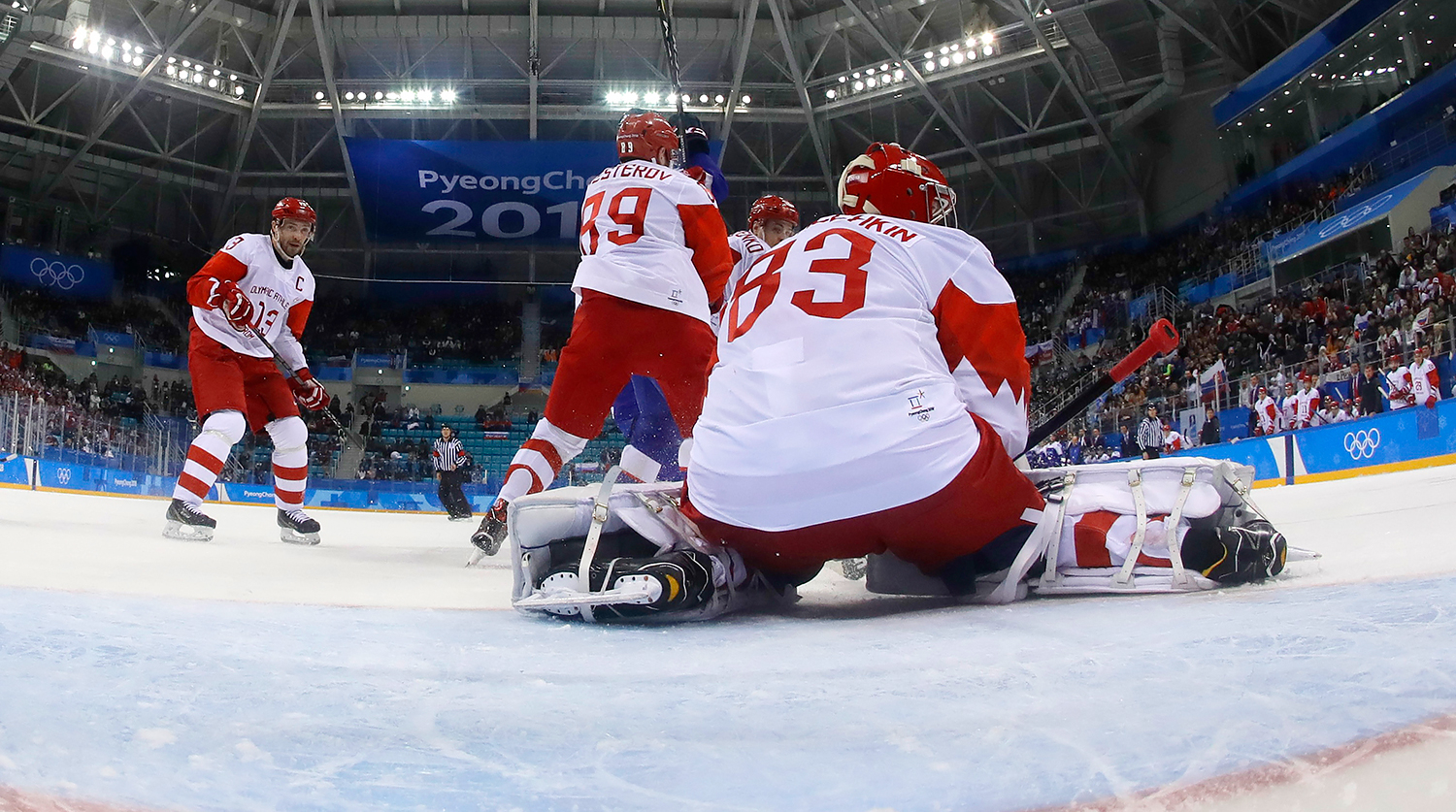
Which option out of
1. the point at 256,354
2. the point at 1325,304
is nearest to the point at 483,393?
the point at 1325,304

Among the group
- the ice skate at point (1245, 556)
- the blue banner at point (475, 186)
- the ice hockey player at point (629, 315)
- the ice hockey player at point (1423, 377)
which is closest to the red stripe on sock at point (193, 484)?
the ice hockey player at point (629, 315)

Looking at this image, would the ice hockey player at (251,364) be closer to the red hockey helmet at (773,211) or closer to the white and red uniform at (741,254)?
the white and red uniform at (741,254)

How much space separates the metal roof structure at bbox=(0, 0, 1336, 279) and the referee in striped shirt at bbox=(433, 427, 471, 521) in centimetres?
885

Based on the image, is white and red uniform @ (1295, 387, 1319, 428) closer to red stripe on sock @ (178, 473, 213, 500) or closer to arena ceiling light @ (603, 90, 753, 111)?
red stripe on sock @ (178, 473, 213, 500)

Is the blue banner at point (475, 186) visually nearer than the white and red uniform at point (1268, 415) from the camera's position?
No

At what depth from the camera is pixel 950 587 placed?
197cm

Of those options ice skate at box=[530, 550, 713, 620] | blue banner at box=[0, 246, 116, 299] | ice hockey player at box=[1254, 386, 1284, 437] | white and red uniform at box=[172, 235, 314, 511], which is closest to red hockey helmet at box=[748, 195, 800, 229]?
white and red uniform at box=[172, 235, 314, 511]

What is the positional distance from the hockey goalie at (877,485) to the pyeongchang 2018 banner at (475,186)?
16390 millimetres

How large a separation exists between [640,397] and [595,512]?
200 centimetres

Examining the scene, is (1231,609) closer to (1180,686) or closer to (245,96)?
(1180,686)

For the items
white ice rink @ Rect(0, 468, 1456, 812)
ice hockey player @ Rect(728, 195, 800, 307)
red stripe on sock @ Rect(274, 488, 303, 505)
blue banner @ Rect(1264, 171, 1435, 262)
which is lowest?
white ice rink @ Rect(0, 468, 1456, 812)

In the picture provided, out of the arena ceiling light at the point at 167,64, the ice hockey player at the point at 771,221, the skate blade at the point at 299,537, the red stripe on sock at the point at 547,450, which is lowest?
the skate blade at the point at 299,537

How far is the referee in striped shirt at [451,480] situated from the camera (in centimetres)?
834

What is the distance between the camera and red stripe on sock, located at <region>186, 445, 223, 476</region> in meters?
4.25
